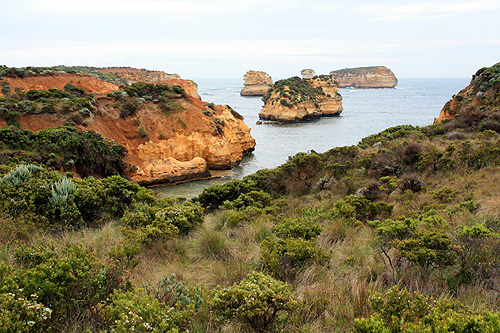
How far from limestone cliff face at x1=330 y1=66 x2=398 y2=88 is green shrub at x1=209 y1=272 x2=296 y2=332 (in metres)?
186

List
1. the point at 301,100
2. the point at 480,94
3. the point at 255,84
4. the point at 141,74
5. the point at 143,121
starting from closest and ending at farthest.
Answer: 1. the point at 480,94
2. the point at 143,121
3. the point at 301,100
4. the point at 141,74
5. the point at 255,84

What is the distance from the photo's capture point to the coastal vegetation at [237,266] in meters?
2.89

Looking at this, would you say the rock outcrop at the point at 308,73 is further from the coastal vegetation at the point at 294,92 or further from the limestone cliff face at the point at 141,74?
the coastal vegetation at the point at 294,92

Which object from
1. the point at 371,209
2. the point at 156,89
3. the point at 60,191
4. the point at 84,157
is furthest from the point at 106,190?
the point at 156,89

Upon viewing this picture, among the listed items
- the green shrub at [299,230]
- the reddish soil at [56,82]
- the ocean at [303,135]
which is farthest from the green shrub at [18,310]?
the reddish soil at [56,82]

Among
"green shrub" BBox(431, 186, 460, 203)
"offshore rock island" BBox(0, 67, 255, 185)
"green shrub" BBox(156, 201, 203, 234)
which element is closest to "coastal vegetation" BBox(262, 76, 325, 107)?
"offshore rock island" BBox(0, 67, 255, 185)

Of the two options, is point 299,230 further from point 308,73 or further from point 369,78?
point 369,78

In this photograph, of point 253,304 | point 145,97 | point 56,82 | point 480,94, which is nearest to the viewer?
point 253,304

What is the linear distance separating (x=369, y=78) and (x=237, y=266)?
638 ft

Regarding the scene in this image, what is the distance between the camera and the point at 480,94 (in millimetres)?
24219

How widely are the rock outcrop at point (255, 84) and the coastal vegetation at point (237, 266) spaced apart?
4802 inches

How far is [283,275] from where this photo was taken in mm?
4367

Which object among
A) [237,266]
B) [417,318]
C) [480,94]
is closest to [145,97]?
[480,94]

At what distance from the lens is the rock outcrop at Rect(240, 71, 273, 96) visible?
129 m
